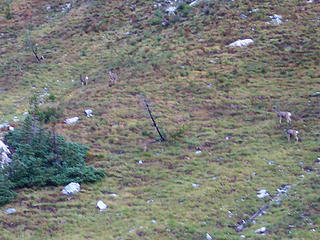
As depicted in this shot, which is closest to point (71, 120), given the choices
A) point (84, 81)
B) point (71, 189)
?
point (84, 81)

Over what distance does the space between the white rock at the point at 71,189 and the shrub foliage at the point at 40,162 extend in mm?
344

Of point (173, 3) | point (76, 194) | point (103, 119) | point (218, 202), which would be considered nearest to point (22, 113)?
point (103, 119)

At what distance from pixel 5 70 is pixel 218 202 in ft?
70.6

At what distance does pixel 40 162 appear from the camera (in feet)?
50.2

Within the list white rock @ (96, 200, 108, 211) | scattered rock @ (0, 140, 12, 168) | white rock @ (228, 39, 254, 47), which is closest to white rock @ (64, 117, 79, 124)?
scattered rock @ (0, 140, 12, 168)

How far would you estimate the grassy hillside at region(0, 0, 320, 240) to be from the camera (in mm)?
13062

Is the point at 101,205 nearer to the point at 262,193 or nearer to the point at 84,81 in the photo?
the point at 262,193

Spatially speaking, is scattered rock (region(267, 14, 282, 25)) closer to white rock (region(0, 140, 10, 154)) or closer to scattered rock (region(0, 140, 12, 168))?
white rock (region(0, 140, 10, 154))

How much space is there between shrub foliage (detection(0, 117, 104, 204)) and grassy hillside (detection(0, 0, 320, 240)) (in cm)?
51

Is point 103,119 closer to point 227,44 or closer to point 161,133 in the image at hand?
point 161,133

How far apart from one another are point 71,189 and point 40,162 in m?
1.68

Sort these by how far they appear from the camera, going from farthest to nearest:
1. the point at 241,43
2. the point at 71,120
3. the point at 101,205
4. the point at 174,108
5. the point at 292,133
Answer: the point at 241,43, the point at 174,108, the point at 71,120, the point at 292,133, the point at 101,205

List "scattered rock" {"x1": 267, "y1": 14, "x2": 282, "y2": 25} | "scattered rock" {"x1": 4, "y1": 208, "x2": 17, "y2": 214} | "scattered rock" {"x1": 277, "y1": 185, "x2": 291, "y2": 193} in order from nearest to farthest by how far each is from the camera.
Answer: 1. "scattered rock" {"x1": 4, "y1": 208, "x2": 17, "y2": 214}
2. "scattered rock" {"x1": 277, "y1": 185, "x2": 291, "y2": 193}
3. "scattered rock" {"x1": 267, "y1": 14, "x2": 282, "y2": 25}

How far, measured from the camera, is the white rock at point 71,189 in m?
14.6
